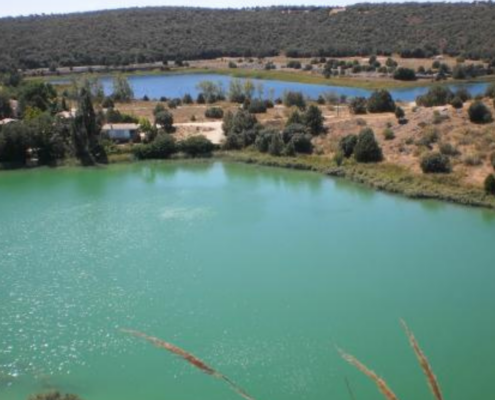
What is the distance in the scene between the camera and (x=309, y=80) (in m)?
64.4

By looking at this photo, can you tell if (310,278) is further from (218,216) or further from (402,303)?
(218,216)

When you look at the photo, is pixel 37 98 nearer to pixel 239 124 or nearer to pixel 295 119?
pixel 239 124

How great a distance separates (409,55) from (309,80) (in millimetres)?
14962

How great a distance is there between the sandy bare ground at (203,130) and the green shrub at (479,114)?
45.9ft

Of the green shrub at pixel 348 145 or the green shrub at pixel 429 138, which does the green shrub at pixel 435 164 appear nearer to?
the green shrub at pixel 429 138

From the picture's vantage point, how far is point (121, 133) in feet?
127

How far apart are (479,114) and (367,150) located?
719cm

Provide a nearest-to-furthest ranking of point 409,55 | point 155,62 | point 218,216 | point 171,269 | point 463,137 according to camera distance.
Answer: point 171,269 → point 218,216 → point 463,137 → point 409,55 → point 155,62

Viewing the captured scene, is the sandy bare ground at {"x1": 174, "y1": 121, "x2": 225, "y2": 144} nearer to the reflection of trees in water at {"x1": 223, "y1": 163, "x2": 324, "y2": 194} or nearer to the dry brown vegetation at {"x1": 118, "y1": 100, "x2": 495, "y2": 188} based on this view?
the dry brown vegetation at {"x1": 118, "y1": 100, "x2": 495, "y2": 188}

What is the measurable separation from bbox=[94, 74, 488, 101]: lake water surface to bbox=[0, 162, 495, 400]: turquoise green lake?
2515cm

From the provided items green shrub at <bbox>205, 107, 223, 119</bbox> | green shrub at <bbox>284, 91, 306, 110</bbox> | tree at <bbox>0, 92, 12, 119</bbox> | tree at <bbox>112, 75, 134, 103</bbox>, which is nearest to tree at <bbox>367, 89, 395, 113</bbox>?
green shrub at <bbox>284, 91, 306, 110</bbox>

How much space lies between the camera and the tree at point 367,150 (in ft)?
108

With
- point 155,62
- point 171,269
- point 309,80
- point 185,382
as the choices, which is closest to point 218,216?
point 171,269

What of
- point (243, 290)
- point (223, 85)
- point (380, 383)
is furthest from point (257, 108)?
point (380, 383)
